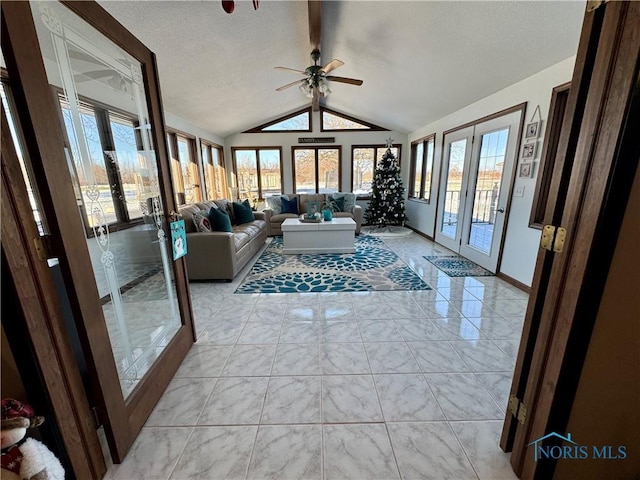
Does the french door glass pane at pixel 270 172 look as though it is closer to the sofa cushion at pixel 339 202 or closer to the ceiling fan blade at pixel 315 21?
the sofa cushion at pixel 339 202

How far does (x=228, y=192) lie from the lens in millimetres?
6664

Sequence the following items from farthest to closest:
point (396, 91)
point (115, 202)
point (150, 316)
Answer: point (396, 91) < point (150, 316) < point (115, 202)

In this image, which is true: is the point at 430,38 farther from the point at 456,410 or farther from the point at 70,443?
the point at 70,443

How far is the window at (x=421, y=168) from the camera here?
18.2ft

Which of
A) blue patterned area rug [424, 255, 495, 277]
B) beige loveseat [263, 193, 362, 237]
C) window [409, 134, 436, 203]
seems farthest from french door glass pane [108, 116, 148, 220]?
window [409, 134, 436, 203]

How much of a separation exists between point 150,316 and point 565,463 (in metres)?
2.14

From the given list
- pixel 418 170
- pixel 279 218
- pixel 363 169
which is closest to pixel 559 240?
pixel 279 218

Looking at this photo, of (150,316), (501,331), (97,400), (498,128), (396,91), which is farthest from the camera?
(396,91)

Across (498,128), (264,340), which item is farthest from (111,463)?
(498,128)

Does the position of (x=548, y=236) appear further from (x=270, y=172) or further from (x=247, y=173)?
(x=247, y=173)

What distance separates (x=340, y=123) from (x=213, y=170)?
331cm

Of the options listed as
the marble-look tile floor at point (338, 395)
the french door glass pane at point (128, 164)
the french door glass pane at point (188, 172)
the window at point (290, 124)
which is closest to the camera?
the marble-look tile floor at point (338, 395)

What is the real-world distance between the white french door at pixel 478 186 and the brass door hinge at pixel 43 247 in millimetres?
4013

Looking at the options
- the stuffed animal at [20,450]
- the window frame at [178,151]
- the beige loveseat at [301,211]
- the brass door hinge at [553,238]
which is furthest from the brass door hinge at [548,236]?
the beige loveseat at [301,211]
